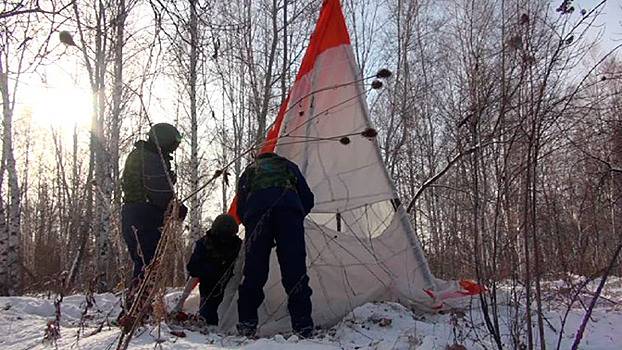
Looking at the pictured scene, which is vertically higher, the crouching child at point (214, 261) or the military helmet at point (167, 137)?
the military helmet at point (167, 137)

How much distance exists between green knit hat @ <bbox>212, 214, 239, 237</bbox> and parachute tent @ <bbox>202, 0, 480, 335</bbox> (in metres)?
0.37

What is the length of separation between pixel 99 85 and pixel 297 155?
7174 mm

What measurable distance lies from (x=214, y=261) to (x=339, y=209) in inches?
49.7

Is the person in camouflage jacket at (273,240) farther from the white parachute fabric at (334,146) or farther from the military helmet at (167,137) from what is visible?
the white parachute fabric at (334,146)

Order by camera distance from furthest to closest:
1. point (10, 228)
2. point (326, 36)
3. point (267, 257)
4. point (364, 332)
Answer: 1. point (10, 228)
2. point (326, 36)
3. point (267, 257)
4. point (364, 332)

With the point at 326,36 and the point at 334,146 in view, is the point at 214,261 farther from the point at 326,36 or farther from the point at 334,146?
the point at 326,36

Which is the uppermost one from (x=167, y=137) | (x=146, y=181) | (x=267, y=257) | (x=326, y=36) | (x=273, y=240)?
(x=326, y=36)

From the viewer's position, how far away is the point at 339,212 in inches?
198

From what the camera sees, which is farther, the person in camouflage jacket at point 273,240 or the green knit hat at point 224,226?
the green knit hat at point 224,226

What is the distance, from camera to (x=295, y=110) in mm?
5367

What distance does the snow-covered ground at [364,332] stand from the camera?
2.88m

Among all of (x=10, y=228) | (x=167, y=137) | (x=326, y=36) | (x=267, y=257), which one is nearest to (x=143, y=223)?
(x=167, y=137)

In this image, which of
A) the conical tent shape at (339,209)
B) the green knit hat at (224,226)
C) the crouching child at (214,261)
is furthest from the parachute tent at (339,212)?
the green knit hat at (224,226)

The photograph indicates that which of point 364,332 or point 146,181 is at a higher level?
point 146,181
